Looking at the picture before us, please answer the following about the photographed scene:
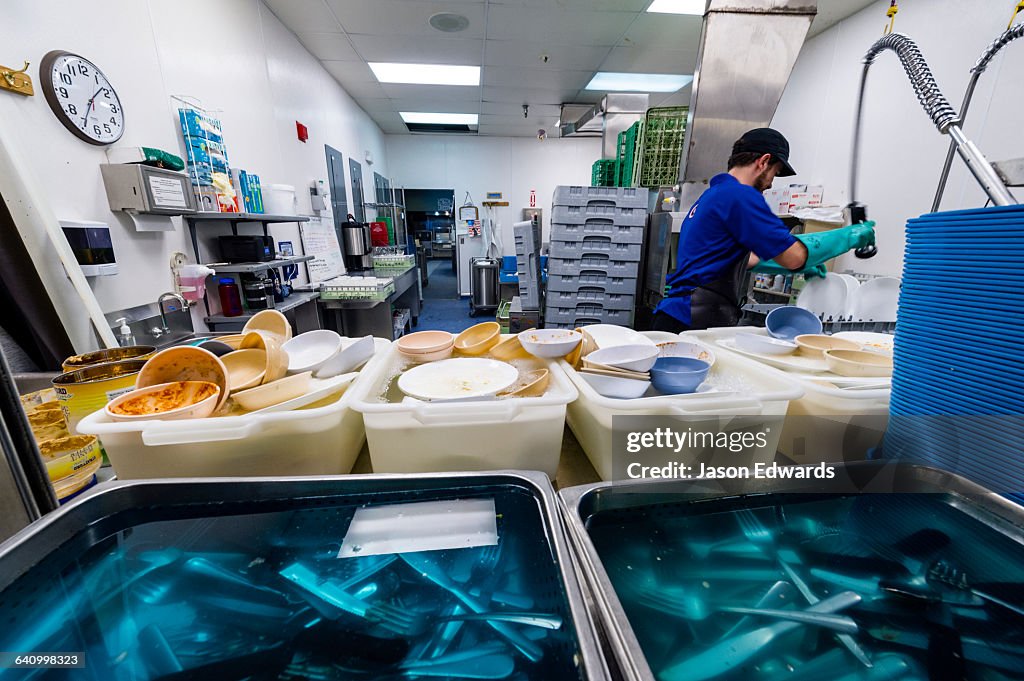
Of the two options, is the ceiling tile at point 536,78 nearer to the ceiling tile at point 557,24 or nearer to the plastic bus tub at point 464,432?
the ceiling tile at point 557,24

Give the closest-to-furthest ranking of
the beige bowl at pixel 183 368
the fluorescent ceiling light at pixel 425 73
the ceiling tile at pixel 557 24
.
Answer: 1. the beige bowl at pixel 183 368
2. the ceiling tile at pixel 557 24
3. the fluorescent ceiling light at pixel 425 73

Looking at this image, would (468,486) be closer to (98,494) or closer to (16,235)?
(98,494)

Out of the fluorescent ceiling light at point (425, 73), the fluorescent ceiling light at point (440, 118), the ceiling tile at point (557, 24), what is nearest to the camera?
the ceiling tile at point (557, 24)

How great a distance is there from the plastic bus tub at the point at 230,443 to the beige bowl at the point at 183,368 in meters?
0.11

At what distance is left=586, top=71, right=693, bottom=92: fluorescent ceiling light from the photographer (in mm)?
4535

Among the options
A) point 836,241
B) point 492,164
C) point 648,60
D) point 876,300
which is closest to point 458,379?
point 836,241

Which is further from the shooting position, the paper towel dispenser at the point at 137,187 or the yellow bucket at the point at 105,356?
the paper towel dispenser at the point at 137,187

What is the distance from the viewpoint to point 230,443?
632mm

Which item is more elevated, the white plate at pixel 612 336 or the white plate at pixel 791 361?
the white plate at pixel 612 336

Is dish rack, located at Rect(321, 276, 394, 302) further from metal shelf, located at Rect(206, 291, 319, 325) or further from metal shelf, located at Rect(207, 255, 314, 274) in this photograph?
metal shelf, located at Rect(207, 255, 314, 274)

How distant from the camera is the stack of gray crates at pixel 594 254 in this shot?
264cm

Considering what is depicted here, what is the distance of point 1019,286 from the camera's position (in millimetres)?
473

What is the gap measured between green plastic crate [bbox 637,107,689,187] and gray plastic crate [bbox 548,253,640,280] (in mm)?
730

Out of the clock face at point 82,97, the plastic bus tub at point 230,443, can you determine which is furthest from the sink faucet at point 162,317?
the plastic bus tub at point 230,443
